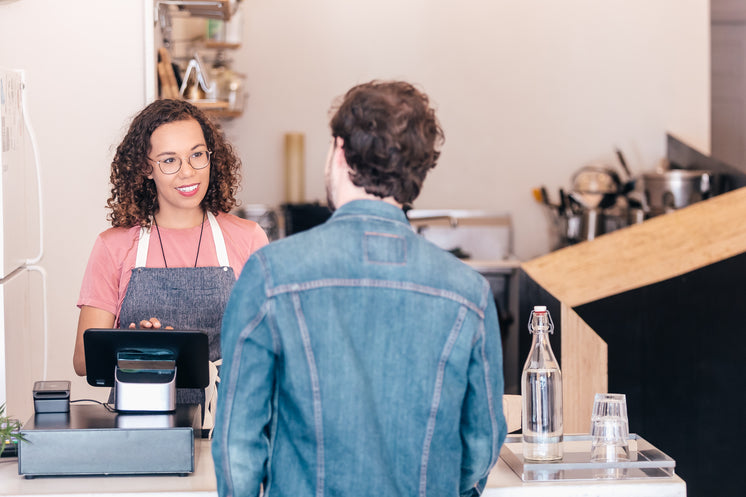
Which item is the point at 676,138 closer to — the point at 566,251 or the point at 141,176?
the point at 566,251

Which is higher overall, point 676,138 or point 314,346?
point 676,138

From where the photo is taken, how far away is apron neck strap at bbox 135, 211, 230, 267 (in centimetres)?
222

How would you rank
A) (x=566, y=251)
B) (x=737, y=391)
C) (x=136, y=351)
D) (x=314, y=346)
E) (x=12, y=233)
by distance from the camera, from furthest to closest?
(x=566, y=251) → (x=737, y=391) → (x=12, y=233) → (x=136, y=351) → (x=314, y=346)

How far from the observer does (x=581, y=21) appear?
559 centimetres

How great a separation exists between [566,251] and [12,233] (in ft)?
6.22

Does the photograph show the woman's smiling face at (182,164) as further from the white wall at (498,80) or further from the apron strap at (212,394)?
the white wall at (498,80)

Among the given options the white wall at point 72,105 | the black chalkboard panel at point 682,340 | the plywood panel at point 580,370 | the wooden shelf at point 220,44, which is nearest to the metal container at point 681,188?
the black chalkboard panel at point 682,340

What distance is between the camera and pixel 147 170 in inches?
88.2

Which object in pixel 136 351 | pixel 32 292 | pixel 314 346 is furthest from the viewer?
pixel 32 292

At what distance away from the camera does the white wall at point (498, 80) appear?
5.42 meters

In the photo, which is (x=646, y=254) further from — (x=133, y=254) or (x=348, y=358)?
(x=348, y=358)

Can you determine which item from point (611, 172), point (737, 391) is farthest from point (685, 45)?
point (737, 391)

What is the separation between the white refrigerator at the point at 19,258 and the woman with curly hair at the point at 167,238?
0.17 metres

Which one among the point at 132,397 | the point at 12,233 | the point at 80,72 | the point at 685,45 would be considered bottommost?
the point at 132,397
